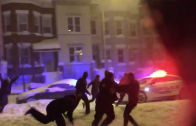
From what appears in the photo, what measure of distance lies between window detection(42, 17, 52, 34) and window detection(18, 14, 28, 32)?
2085mm

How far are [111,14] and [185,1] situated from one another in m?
24.3

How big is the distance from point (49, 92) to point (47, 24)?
45.0 feet

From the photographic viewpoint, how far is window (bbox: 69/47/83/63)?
28.2 meters

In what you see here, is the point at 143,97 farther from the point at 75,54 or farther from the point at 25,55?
the point at 25,55

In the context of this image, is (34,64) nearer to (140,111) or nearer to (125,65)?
(125,65)

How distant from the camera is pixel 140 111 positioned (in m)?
10.1

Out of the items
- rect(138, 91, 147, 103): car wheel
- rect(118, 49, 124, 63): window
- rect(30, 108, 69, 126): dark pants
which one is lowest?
rect(138, 91, 147, 103): car wheel

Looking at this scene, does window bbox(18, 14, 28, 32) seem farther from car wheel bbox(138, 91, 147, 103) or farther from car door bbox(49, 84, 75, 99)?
car wheel bbox(138, 91, 147, 103)

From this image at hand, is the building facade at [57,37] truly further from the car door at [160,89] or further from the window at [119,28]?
the car door at [160,89]

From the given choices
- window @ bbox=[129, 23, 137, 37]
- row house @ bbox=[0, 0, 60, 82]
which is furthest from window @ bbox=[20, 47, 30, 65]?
window @ bbox=[129, 23, 137, 37]

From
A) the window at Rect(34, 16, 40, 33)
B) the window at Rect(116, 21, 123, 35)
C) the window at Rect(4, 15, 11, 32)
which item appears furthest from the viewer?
the window at Rect(116, 21, 123, 35)

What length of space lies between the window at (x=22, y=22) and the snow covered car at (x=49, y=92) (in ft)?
38.2

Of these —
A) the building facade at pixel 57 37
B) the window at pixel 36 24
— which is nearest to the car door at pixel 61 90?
the building facade at pixel 57 37

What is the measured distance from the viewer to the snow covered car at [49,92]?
631 inches
